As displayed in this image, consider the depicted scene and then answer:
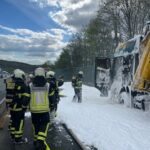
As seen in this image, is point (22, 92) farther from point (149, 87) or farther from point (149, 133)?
point (149, 87)

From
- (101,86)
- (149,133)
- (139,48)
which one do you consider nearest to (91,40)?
(101,86)

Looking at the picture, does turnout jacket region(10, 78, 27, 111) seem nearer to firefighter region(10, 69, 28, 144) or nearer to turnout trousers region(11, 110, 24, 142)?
firefighter region(10, 69, 28, 144)

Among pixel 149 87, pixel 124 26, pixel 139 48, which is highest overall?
pixel 124 26

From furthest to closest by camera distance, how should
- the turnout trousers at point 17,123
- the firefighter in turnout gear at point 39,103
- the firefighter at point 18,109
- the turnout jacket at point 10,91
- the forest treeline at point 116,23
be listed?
the forest treeline at point 116,23 < the turnout jacket at point 10,91 < the turnout trousers at point 17,123 < the firefighter at point 18,109 < the firefighter in turnout gear at point 39,103

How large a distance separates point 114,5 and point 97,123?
33762 mm

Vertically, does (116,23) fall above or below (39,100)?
above

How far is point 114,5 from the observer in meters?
46.0

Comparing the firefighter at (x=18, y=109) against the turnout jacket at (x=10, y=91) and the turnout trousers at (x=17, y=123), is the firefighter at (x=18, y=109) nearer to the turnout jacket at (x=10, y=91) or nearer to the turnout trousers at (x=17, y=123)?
the turnout trousers at (x=17, y=123)

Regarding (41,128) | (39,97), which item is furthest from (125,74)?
(41,128)

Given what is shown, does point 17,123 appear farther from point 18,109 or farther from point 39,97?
point 39,97

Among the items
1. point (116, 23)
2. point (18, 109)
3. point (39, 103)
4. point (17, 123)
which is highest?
point (116, 23)

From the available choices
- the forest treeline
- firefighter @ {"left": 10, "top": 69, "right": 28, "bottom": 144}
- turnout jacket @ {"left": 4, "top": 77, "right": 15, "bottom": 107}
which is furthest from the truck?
the forest treeline

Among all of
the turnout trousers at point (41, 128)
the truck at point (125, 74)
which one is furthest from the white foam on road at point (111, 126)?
the turnout trousers at point (41, 128)

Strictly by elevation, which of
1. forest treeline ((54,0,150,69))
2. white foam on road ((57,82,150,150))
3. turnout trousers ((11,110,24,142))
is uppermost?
forest treeline ((54,0,150,69))
